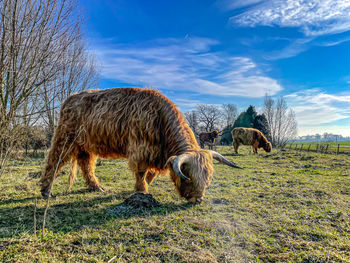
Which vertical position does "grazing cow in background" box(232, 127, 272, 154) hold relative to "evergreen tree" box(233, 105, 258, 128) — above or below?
below

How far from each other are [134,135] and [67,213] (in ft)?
6.03

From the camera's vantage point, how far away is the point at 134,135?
4.37 m

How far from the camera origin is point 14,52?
4277 mm

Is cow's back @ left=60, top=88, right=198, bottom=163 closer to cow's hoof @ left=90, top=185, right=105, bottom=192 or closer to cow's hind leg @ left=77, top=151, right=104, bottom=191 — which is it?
cow's hind leg @ left=77, top=151, right=104, bottom=191

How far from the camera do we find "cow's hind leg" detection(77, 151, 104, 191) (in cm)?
525

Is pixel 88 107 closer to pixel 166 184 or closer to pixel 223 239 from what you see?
pixel 166 184

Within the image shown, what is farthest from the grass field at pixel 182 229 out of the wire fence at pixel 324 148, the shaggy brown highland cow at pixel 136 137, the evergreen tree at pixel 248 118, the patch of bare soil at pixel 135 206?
the evergreen tree at pixel 248 118

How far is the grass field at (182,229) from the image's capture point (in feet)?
7.41

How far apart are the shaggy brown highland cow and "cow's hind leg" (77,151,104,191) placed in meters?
0.02

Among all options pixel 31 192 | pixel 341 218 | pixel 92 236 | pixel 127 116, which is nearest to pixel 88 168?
pixel 31 192

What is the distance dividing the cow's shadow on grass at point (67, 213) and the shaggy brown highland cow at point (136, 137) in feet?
1.87

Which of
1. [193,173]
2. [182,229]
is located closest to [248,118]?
[193,173]

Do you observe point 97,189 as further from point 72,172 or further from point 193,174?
point 193,174

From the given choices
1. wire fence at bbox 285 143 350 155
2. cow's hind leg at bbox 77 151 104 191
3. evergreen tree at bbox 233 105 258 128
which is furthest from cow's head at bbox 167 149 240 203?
evergreen tree at bbox 233 105 258 128
